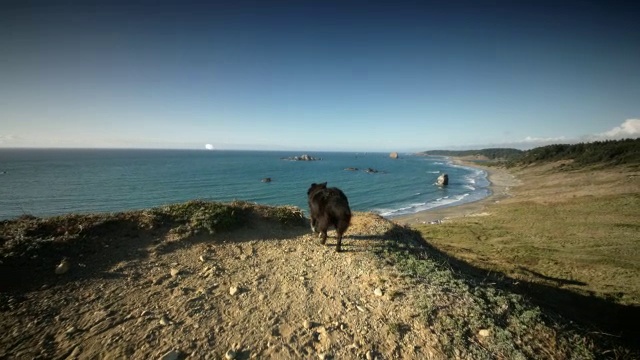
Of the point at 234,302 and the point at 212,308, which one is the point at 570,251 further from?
the point at 212,308

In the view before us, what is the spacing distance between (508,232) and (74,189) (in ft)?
229

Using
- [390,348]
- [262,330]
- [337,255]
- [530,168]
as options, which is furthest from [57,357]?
[530,168]

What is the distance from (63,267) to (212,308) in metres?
4.30

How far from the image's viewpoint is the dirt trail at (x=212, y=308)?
16.1 feet

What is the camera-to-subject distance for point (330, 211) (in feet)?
29.2

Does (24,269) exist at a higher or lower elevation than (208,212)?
lower

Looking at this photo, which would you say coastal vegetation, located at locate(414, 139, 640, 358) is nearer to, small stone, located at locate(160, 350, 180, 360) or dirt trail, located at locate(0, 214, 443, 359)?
dirt trail, located at locate(0, 214, 443, 359)

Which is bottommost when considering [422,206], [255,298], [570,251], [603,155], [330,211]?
[422,206]

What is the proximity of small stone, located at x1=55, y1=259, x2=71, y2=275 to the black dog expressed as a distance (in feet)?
23.2

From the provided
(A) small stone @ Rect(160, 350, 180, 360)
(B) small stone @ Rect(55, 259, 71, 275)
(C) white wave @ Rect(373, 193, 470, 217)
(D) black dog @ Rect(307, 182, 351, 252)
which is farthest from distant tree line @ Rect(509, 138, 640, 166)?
(B) small stone @ Rect(55, 259, 71, 275)

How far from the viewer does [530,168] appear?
93062mm

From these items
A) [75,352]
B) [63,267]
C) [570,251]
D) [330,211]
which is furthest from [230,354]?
[570,251]

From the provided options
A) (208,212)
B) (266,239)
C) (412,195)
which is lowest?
(412,195)

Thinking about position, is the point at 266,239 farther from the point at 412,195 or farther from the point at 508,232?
the point at 412,195
